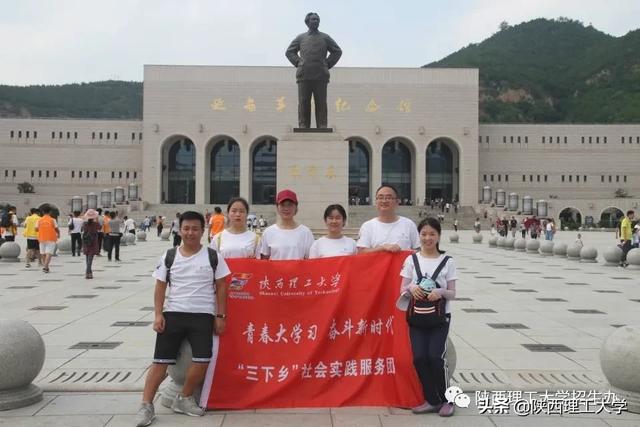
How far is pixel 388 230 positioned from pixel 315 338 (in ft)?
3.51

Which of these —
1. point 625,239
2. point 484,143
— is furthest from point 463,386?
point 484,143

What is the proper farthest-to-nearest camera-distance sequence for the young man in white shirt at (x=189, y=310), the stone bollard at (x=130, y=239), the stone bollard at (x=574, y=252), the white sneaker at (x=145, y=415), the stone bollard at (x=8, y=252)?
the stone bollard at (x=130, y=239), the stone bollard at (x=574, y=252), the stone bollard at (x=8, y=252), the young man in white shirt at (x=189, y=310), the white sneaker at (x=145, y=415)

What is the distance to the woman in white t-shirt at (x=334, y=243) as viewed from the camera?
5.08m

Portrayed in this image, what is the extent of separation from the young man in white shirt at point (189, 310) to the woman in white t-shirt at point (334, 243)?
982mm

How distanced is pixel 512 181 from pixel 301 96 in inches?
2208

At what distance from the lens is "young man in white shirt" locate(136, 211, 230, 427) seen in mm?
4242

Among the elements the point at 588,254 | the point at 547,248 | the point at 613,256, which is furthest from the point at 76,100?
the point at 613,256

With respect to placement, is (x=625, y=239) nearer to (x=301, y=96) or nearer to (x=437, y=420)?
(x=301, y=96)

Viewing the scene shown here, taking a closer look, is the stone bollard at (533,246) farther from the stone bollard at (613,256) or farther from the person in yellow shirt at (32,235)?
the person in yellow shirt at (32,235)

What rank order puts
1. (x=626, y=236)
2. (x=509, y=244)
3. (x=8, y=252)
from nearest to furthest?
(x=8, y=252)
(x=626, y=236)
(x=509, y=244)

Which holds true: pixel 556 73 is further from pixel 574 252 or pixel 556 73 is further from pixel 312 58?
pixel 312 58

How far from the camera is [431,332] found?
14.3ft

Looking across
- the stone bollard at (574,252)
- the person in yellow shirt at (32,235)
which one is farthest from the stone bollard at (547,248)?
the person in yellow shirt at (32,235)

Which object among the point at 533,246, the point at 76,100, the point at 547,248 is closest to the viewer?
the point at 547,248
